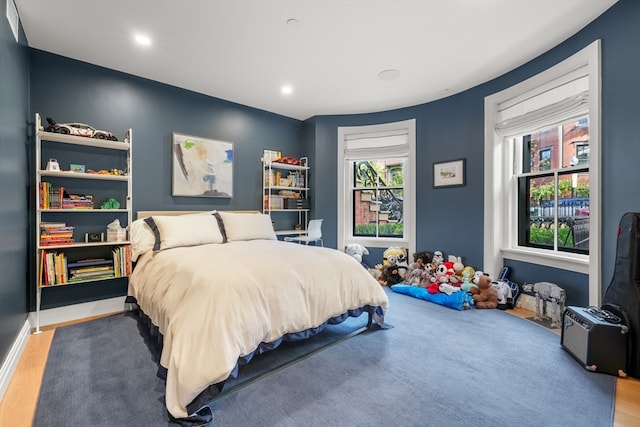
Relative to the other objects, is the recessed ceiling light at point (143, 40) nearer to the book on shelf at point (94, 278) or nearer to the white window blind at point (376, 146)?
the book on shelf at point (94, 278)

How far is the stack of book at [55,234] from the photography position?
103 inches

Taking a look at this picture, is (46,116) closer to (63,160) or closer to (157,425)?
(63,160)

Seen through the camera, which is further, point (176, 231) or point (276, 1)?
point (176, 231)

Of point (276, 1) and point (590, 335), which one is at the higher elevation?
point (276, 1)

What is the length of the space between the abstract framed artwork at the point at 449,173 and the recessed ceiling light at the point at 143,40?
3599 millimetres

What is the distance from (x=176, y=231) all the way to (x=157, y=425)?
183 centimetres

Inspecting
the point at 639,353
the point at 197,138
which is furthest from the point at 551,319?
the point at 197,138

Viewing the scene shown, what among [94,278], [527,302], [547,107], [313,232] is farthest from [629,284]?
[94,278]

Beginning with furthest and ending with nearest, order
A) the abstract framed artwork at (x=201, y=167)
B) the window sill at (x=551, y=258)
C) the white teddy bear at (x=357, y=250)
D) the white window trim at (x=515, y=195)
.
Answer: the white teddy bear at (x=357, y=250) < the abstract framed artwork at (x=201, y=167) < the window sill at (x=551, y=258) < the white window trim at (x=515, y=195)

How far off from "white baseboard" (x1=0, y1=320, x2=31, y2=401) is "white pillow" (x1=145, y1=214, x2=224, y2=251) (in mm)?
1115

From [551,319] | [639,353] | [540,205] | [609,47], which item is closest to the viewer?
[639,353]

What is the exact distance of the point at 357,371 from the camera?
194cm

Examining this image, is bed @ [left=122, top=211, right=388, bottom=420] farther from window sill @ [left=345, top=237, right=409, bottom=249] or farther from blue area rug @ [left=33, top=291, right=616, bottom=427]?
window sill @ [left=345, top=237, right=409, bottom=249]

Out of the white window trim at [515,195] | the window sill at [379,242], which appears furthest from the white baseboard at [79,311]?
the white window trim at [515,195]
